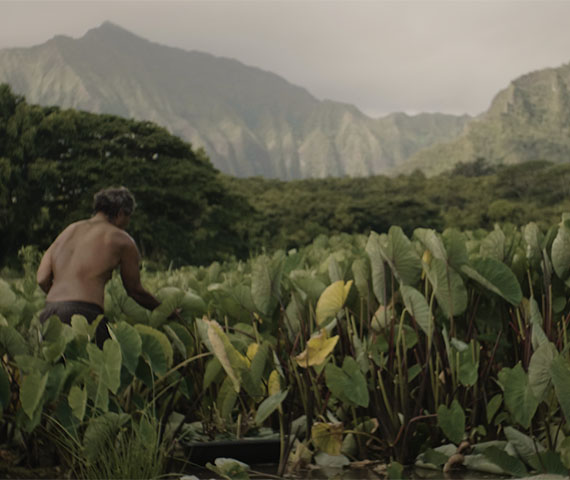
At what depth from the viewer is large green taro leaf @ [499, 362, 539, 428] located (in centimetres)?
306

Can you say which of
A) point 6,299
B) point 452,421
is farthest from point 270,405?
point 6,299

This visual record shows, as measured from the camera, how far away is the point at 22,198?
2508 cm

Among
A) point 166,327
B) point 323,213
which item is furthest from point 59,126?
point 166,327

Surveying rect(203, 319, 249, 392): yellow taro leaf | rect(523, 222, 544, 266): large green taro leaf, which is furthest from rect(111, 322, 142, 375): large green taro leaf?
rect(523, 222, 544, 266): large green taro leaf

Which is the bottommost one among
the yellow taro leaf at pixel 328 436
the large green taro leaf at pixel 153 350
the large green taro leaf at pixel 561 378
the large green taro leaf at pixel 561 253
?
the yellow taro leaf at pixel 328 436

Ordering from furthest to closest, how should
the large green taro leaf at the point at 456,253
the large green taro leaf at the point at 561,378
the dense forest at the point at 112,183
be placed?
the dense forest at the point at 112,183 < the large green taro leaf at the point at 456,253 < the large green taro leaf at the point at 561,378

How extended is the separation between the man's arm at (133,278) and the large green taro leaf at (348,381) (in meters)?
1.14

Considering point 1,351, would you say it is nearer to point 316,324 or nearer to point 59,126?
point 316,324

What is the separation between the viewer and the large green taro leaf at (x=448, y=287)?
336 centimetres

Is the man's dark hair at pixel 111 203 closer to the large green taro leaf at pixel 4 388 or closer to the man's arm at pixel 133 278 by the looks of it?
the man's arm at pixel 133 278

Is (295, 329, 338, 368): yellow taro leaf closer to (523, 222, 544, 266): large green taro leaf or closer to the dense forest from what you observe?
(523, 222, 544, 266): large green taro leaf

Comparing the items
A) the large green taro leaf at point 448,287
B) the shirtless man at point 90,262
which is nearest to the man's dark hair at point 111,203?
the shirtless man at point 90,262

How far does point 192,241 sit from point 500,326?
2278 cm

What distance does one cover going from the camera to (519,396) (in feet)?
10.1
